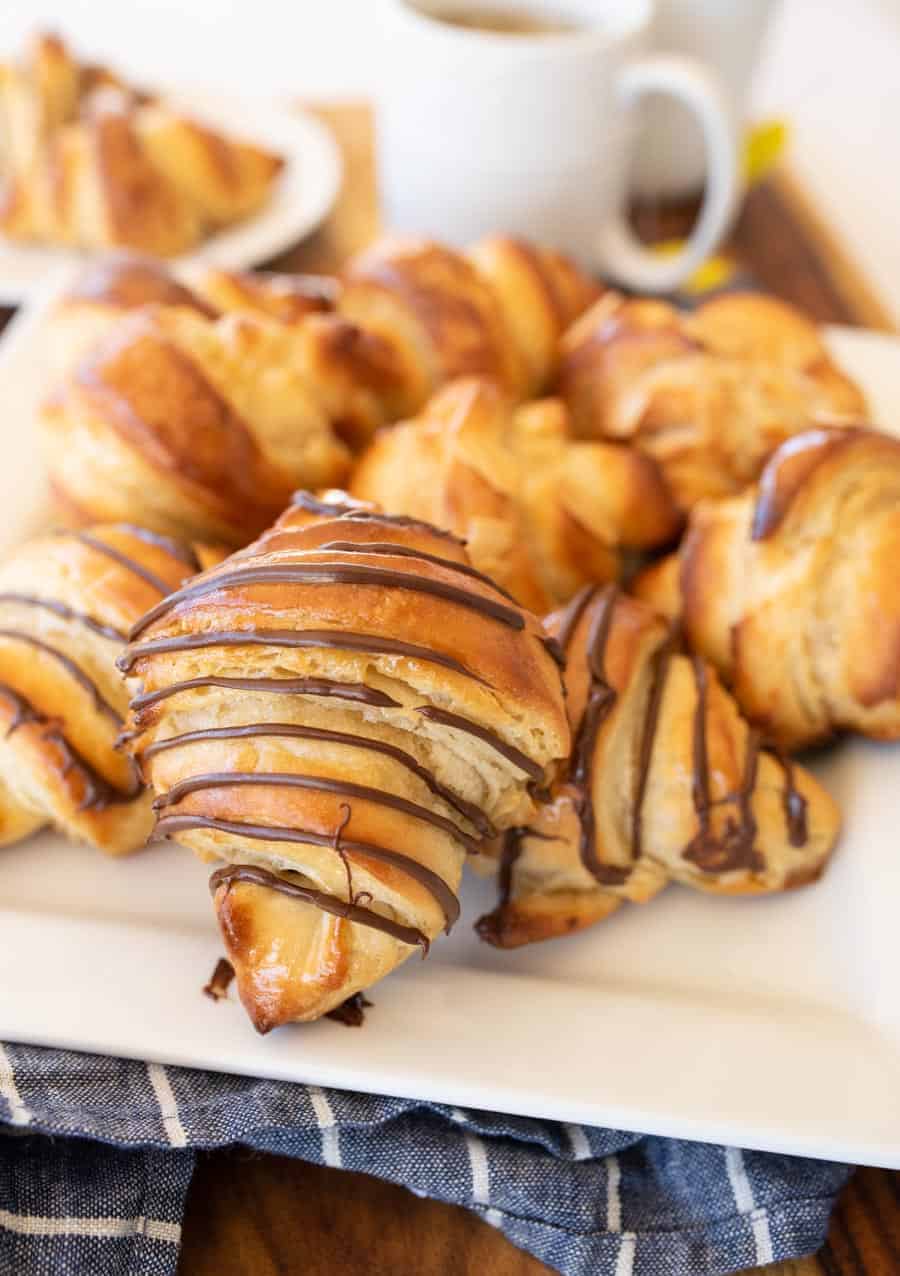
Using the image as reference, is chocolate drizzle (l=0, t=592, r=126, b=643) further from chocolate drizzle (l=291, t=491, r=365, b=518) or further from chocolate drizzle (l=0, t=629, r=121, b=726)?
chocolate drizzle (l=291, t=491, r=365, b=518)

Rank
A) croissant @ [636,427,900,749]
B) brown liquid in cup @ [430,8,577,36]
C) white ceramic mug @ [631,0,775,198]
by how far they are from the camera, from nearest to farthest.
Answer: croissant @ [636,427,900,749]
brown liquid in cup @ [430,8,577,36]
white ceramic mug @ [631,0,775,198]

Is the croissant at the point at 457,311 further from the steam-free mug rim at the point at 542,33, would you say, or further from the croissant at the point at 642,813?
the croissant at the point at 642,813

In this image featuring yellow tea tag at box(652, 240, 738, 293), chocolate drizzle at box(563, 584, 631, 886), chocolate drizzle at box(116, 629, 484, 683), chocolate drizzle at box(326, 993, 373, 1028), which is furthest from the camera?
yellow tea tag at box(652, 240, 738, 293)

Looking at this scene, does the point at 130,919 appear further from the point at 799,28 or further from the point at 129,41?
the point at 799,28

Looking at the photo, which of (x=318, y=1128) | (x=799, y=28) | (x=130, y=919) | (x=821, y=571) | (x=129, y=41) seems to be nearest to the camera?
(x=318, y=1128)

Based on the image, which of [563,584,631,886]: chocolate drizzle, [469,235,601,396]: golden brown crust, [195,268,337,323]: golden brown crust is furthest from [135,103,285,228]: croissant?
[563,584,631,886]: chocolate drizzle

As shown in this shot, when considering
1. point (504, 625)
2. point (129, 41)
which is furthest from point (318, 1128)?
point (129, 41)

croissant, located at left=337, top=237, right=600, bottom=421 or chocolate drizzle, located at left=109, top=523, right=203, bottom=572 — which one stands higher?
croissant, located at left=337, top=237, right=600, bottom=421
